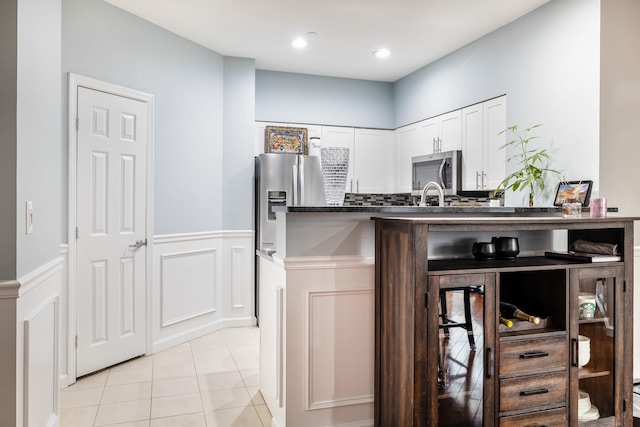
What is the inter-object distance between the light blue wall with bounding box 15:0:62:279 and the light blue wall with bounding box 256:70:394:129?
310 centimetres

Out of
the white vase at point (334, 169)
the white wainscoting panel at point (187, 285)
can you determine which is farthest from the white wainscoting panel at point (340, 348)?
the white wainscoting panel at point (187, 285)

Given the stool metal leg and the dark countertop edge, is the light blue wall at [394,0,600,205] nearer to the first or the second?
the dark countertop edge

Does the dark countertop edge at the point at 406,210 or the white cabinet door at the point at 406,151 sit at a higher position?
the white cabinet door at the point at 406,151

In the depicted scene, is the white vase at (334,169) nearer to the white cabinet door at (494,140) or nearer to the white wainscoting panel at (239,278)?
the white cabinet door at (494,140)

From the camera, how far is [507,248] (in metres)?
2.33

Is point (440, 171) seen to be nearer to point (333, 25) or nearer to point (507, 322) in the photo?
point (333, 25)

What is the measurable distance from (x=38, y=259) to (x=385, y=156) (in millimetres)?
4332

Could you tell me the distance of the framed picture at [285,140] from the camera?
5168 mm

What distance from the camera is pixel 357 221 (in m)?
2.36

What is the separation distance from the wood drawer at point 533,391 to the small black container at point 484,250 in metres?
0.58

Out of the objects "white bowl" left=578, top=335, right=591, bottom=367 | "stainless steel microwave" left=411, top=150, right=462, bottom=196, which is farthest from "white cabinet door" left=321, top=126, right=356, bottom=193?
"white bowl" left=578, top=335, right=591, bottom=367

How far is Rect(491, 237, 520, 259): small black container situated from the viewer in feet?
7.63

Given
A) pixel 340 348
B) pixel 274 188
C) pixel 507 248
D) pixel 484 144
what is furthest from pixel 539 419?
pixel 274 188
